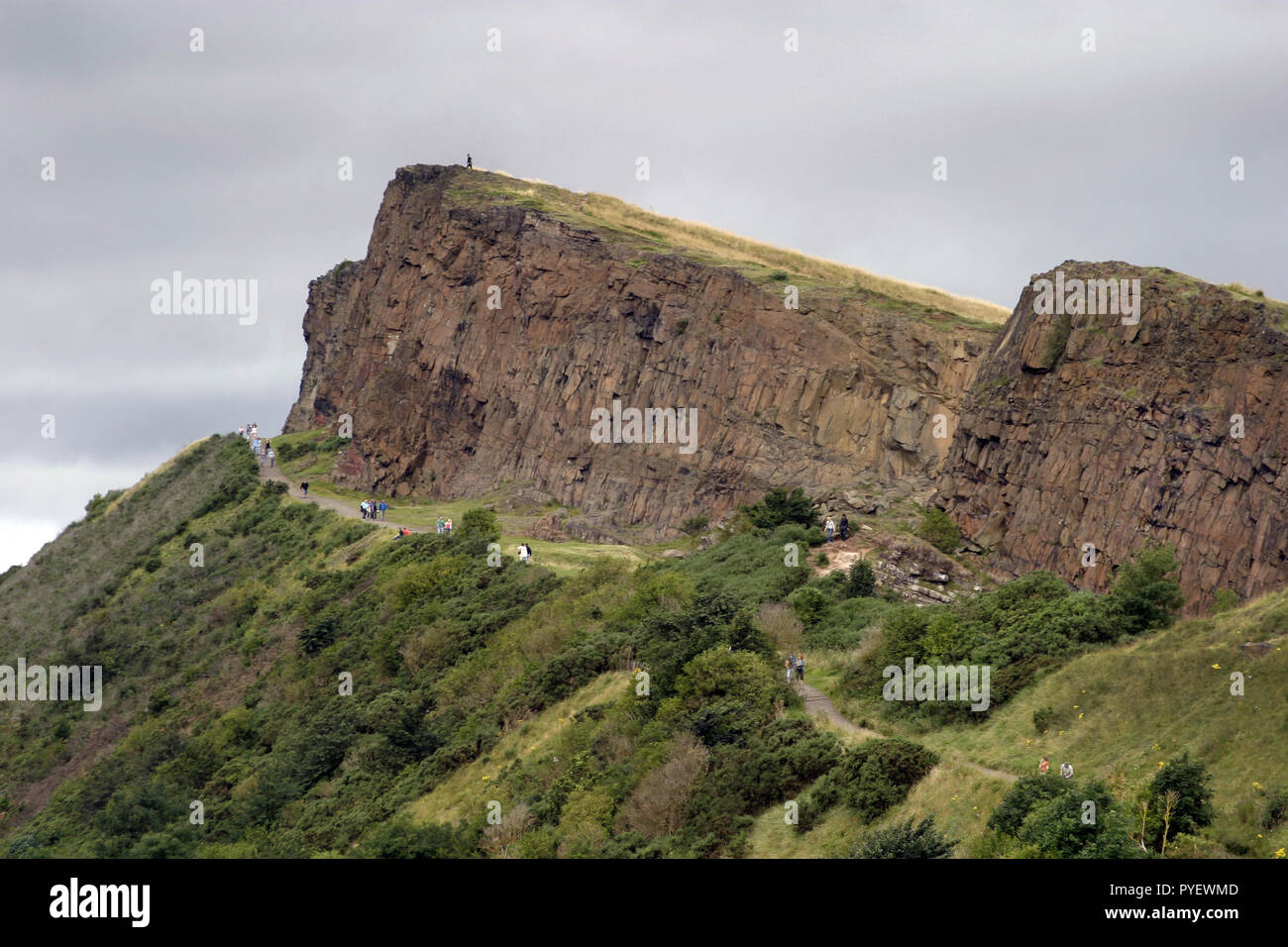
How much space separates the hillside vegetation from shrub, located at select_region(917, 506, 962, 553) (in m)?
4.40

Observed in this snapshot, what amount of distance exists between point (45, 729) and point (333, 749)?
25.8 meters

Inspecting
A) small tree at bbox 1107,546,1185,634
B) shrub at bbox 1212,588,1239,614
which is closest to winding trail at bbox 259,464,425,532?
shrub at bbox 1212,588,1239,614

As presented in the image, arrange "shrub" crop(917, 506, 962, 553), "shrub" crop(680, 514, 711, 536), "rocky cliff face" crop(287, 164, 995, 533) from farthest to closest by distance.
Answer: "rocky cliff face" crop(287, 164, 995, 533) → "shrub" crop(680, 514, 711, 536) → "shrub" crop(917, 506, 962, 553)

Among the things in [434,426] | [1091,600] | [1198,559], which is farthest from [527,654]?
[434,426]

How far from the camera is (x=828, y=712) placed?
Answer: 33875 mm

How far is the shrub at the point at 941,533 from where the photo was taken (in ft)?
160

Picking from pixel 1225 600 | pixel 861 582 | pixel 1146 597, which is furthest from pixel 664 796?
pixel 1225 600

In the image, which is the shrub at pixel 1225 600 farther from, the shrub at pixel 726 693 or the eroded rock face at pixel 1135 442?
the shrub at pixel 726 693

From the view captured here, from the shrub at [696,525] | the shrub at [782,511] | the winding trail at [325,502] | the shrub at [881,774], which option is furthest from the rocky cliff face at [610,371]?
the shrub at [881,774]

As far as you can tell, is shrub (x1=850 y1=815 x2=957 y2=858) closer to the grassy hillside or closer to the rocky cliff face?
the rocky cliff face

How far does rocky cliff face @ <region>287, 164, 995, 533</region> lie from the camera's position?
200 feet

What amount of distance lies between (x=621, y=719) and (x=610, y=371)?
35403 mm

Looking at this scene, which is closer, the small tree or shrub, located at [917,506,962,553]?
the small tree
